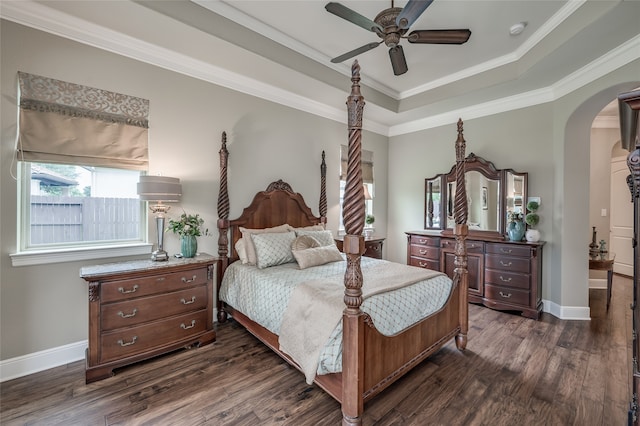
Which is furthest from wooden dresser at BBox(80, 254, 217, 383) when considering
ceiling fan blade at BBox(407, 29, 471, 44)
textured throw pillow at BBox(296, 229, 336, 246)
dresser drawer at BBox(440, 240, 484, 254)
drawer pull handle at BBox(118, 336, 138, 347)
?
dresser drawer at BBox(440, 240, 484, 254)

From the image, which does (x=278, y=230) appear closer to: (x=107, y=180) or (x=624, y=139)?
(x=107, y=180)

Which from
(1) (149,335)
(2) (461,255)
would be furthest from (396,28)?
(1) (149,335)

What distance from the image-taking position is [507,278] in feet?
12.3

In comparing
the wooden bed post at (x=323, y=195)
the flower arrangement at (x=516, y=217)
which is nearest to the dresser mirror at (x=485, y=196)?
the flower arrangement at (x=516, y=217)

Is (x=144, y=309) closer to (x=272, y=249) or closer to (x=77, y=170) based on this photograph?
(x=272, y=249)

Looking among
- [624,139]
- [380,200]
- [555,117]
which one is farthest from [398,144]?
[624,139]

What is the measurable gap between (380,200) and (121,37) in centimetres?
446

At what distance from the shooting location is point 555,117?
3.74 meters

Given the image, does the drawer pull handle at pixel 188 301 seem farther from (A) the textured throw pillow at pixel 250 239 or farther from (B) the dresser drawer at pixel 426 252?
(B) the dresser drawer at pixel 426 252

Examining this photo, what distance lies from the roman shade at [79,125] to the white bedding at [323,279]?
5.16ft

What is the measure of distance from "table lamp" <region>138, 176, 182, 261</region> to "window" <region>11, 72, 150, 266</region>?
298 mm

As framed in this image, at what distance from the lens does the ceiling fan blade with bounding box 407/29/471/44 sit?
2.34m

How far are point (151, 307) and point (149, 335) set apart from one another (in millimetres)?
242

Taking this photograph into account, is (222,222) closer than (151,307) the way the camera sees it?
No
